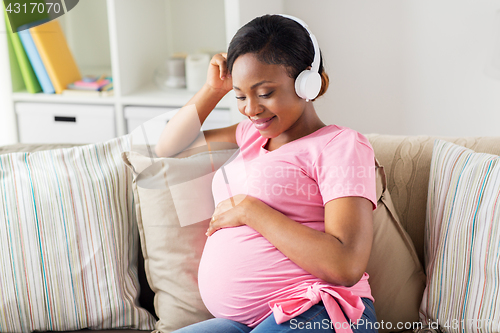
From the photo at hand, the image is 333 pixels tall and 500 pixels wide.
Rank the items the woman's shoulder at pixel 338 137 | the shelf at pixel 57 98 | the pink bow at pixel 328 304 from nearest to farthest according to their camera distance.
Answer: the pink bow at pixel 328 304 → the woman's shoulder at pixel 338 137 → the shelf at pixel 57 98

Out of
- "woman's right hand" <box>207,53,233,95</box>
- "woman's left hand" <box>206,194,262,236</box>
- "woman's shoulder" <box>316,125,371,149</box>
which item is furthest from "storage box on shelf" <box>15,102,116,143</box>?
"woman's shoulder" <box>316,125,371,149</box>

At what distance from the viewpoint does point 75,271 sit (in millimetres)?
1122

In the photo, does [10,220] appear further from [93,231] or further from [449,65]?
[449,65]

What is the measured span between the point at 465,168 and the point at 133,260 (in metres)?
0.85

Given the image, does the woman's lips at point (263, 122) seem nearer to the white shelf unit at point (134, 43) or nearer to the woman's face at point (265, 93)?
the woman's face at point (265, 93)

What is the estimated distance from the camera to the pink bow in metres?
0.88

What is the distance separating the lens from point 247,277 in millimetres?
967

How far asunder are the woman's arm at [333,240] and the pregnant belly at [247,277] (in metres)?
0.03

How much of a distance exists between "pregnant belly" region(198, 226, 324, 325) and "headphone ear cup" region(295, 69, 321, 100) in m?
0.31

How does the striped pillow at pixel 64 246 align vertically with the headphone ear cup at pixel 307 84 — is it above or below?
below

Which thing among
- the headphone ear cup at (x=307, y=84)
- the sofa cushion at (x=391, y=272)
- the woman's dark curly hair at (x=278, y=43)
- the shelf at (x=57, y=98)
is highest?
the woman's dark curly hair at (x=278, y=43)

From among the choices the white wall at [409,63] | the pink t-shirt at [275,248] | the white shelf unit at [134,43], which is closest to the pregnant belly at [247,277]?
the pink t-shirt at [275,248]

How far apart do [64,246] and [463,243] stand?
3.03ft

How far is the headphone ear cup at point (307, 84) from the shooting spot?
963 millimetres
